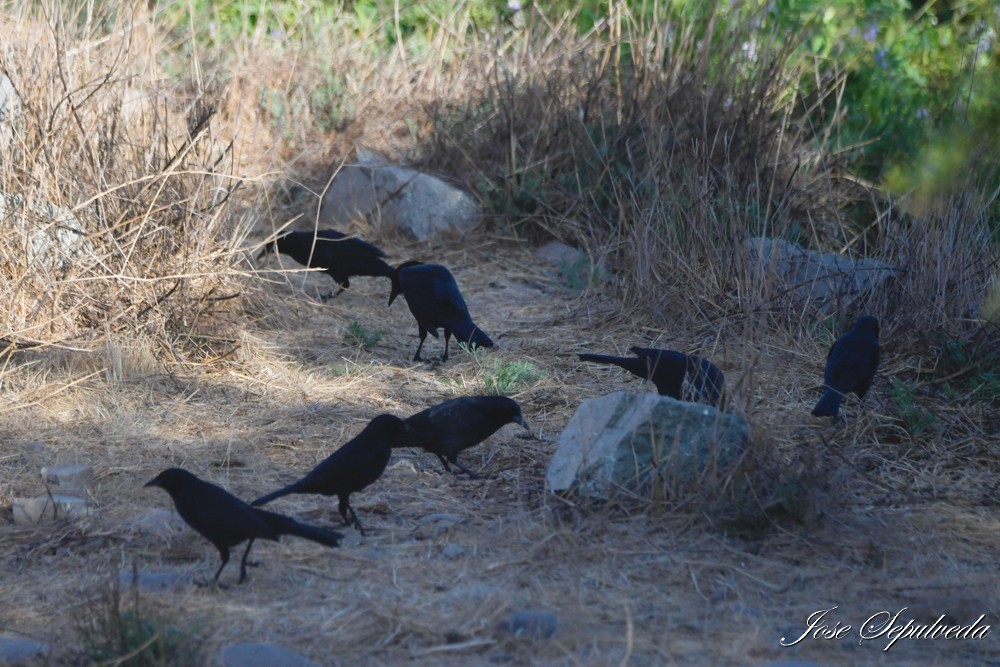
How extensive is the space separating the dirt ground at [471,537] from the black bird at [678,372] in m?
0.27

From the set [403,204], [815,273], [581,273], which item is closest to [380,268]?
[581,273]

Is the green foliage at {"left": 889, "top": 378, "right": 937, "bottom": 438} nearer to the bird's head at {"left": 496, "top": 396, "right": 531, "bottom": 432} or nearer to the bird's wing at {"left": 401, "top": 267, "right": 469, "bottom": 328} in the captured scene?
the bird's head at {"left": 496, "top": 396, "right": 531, "bottom": 432}

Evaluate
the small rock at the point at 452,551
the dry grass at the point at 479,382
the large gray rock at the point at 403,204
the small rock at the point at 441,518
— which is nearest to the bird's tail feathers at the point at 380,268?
the dry grass at the point at 479,382

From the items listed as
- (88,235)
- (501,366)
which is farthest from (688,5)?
(88,235)

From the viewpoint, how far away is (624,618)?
304 centimetres

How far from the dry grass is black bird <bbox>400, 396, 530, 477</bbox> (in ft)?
0.49

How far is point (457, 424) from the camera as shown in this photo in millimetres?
4168

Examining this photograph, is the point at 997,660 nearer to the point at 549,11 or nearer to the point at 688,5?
the point at 688,5

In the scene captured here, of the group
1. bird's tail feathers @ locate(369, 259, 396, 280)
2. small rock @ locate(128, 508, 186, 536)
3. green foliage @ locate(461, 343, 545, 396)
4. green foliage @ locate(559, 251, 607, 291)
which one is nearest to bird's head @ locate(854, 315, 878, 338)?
green foliage @ locate(461, 343, 545, 396)

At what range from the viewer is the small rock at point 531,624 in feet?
9.55

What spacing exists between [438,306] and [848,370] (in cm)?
217

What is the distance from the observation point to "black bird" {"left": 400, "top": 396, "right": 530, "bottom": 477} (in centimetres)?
414

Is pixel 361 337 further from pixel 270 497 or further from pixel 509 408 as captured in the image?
pixel 270 497

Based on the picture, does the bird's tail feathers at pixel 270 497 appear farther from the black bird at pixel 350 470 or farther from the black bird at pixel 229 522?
the black bird at pixel 229 522
